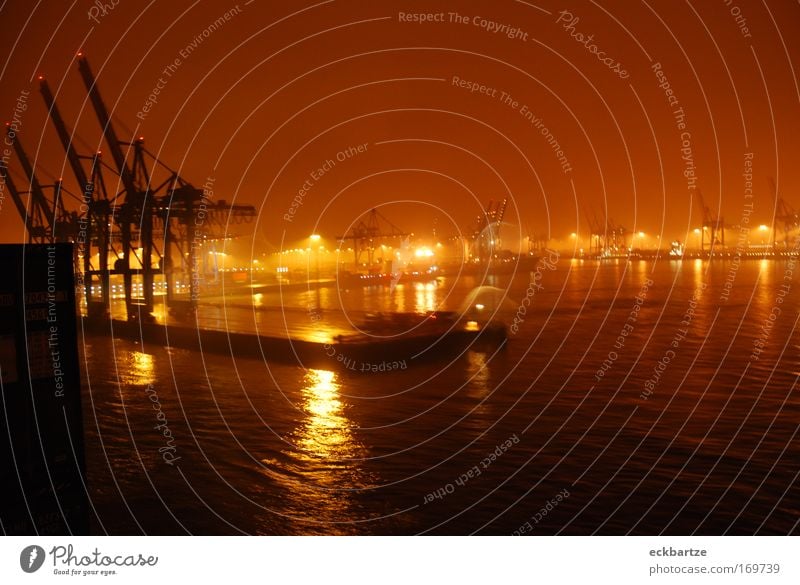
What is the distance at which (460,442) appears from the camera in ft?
40.9

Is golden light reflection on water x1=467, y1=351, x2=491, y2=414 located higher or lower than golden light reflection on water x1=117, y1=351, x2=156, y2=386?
higher

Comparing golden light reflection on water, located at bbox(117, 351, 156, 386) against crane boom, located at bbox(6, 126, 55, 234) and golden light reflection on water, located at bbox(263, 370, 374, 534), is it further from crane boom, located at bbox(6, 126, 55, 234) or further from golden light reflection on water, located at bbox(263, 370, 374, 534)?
crane boom, located at bbox(6, 126, 55, 234)

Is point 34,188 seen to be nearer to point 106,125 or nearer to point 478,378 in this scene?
point 106,125

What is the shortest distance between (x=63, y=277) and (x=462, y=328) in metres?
20.6

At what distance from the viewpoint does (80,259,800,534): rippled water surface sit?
28.6 feet

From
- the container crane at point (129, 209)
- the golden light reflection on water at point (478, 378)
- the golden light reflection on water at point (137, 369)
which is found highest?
the container crane at point (129, 209)

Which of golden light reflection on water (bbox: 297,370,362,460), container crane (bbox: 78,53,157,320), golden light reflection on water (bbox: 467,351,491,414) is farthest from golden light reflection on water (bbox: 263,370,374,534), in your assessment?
container crane (bbox: 78,53,157,320)

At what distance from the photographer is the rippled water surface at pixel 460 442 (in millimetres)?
8727

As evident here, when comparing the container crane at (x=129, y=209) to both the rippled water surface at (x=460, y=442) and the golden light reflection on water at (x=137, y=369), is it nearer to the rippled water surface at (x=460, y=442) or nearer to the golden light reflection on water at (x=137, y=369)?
the golden light reflection on water at (x=137, y=369)

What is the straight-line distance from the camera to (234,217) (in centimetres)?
5141

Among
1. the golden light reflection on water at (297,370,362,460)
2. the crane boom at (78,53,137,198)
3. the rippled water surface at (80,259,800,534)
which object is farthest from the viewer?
the crane boom at (78,53,137,198)

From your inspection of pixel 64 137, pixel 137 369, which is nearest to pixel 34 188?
pixel 64 137

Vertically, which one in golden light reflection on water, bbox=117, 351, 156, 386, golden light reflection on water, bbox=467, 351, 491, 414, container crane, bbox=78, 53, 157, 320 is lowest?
golden light reflection on water, bbox=117, 351, 156, 386

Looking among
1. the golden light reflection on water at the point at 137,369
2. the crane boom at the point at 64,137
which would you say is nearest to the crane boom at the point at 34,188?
the crane boom at the point at 64,137
